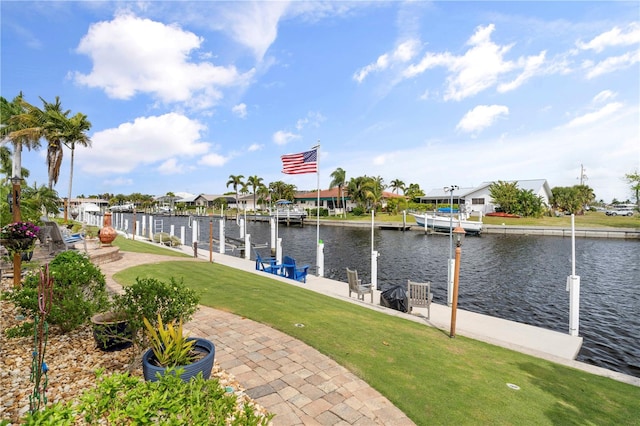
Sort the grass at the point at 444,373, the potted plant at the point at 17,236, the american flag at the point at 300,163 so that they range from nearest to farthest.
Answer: the grass at the point at 444,373, the potted plant at the point at 17,236, the american flag at the point at 300,163

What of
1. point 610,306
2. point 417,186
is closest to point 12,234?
point 610,306

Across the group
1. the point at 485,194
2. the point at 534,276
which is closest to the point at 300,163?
the point at 534,276

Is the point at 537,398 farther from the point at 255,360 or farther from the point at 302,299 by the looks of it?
the point at 302,299

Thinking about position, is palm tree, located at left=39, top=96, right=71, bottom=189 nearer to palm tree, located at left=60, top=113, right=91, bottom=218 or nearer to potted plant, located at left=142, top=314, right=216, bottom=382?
palm tree, located at left=60, top=113, right=91, bottom=218

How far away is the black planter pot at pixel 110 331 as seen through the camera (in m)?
4.81

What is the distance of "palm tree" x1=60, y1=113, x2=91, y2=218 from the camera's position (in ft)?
98.1

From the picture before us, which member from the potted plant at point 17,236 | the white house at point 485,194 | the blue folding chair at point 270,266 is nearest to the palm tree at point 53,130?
the blue folding chair at point 270,266

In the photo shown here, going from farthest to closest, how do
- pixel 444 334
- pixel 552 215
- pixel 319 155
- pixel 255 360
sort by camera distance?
pixel 552 215
pixel 319 155
pixel 444 334
pixel 255 360

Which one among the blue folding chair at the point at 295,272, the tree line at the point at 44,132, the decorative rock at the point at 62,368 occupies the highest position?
the tree line at the point at 44,132

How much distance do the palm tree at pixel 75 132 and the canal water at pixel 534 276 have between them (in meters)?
20.9

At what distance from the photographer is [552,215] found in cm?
5747

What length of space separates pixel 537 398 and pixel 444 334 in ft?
9.36

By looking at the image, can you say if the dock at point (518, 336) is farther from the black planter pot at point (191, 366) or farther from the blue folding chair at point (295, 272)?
the black planter pot at point (191, 366)

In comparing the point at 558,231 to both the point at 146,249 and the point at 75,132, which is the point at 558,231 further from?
the point at 75,132
